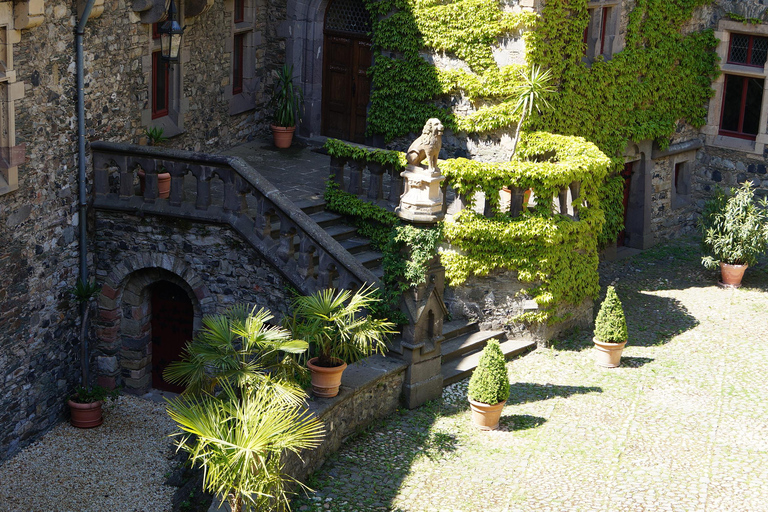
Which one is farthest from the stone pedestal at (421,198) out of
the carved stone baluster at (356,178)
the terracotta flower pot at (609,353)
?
the terracotta flower pot at (609,353)

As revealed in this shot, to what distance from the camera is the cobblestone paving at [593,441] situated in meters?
10.7

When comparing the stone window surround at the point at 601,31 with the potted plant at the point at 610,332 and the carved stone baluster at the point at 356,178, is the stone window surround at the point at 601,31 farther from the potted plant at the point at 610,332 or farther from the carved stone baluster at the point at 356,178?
the potted plant at the point at 610,332

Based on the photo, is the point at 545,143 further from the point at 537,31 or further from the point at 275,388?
the point at 275,388

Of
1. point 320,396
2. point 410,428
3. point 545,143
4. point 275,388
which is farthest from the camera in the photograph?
point 545,143

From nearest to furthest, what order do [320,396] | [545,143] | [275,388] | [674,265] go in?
[275,388] → [320,396] → [545,143] → [674,265]

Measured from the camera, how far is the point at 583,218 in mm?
14484

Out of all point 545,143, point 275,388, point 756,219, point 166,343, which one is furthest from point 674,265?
point 275,388

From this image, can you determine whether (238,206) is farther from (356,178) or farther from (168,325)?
(168,325)

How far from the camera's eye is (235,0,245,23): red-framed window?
17.2 metres

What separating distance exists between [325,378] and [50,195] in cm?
438

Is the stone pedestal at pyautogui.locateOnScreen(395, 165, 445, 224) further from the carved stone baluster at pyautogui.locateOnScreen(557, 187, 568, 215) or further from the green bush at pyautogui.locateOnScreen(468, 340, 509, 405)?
the carved stone baluster at pyautogui.locateOnScreen(557, 187, 568, 215)

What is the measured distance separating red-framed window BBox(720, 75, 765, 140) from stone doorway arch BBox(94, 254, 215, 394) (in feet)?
37.1

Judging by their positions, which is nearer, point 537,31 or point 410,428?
point 410,428

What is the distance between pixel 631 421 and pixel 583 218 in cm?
326
